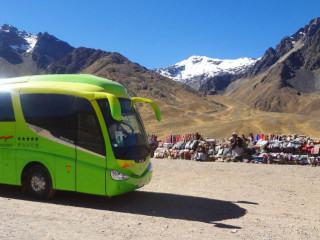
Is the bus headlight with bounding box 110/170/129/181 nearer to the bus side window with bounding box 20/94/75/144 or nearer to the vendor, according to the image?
the bus side window with bounding box 20/94/75/144

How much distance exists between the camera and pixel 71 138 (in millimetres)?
8008

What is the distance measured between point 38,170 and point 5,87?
2.58 metres

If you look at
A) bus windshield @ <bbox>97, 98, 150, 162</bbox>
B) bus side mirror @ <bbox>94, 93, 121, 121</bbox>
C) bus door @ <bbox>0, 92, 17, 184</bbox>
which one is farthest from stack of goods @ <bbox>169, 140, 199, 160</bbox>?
bus side mirror @ <bbox>94, 93, 121, 121</bbox>

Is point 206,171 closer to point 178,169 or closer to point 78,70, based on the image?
point 178,169

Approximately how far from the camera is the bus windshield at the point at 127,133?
775cm

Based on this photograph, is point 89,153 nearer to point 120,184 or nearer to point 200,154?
point 120,184

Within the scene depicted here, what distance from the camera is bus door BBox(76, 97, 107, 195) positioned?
767 centimetres

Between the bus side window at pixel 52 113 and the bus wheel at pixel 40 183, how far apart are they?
3.19 feet

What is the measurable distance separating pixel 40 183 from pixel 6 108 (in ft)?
7.33

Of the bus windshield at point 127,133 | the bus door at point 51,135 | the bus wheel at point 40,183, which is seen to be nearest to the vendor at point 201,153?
the bus windshield at point 127,133

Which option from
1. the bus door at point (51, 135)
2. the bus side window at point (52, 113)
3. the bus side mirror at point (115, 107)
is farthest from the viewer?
the bus side window at point (52, 113)

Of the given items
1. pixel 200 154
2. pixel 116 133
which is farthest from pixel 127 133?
pixel 200 154

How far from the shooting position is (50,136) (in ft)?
27.1

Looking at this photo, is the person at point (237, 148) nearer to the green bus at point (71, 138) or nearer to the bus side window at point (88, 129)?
the green bus at point (71, 138)
